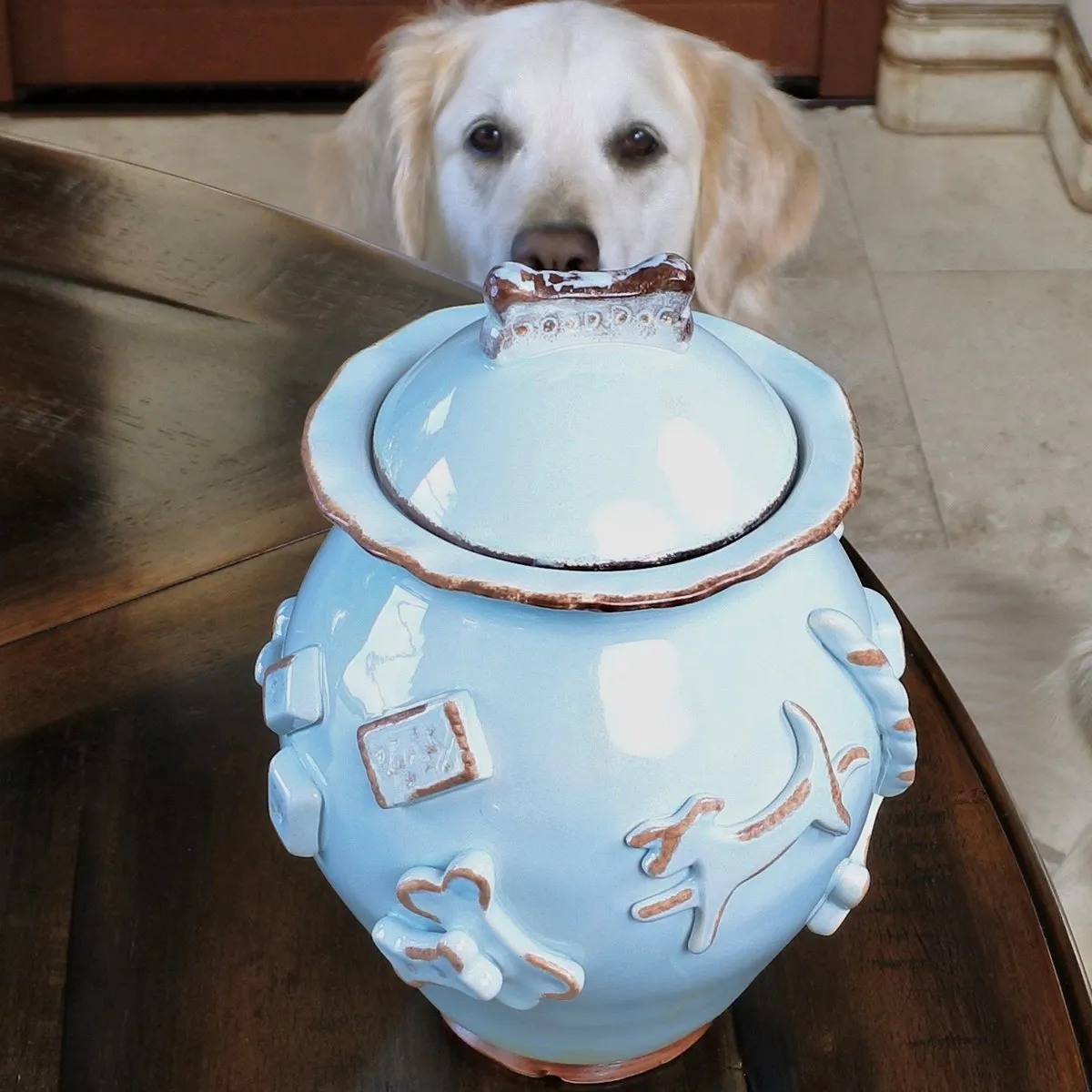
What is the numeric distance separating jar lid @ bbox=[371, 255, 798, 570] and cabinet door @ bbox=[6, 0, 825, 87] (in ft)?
6.88

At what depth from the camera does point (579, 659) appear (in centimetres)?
35

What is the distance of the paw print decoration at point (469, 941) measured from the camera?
0.37 metres

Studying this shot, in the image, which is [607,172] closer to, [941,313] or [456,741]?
[941,313]

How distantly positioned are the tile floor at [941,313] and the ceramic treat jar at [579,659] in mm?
731

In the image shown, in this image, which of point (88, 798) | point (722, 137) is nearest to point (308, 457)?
point (88, 798)

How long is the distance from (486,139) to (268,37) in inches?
47.4

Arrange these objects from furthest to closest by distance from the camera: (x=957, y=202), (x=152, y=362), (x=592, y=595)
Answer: (x=957, y=202) → (x=152, y=362) → (x=592, y=595)

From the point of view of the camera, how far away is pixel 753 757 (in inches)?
14.4

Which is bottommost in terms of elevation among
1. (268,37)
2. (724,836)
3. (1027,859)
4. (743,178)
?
(268,37)

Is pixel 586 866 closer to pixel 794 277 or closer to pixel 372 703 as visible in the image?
pixel 372 703

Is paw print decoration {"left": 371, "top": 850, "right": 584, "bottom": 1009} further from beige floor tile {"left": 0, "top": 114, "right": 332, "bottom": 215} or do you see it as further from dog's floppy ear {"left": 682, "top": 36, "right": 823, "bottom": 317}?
beige floor tile {"left": 0, "top": 114, "right": 332, "bottom": 215}

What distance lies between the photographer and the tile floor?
1.61 meters

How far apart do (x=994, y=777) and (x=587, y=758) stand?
25 cm

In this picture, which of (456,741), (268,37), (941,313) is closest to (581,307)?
(456,741)
